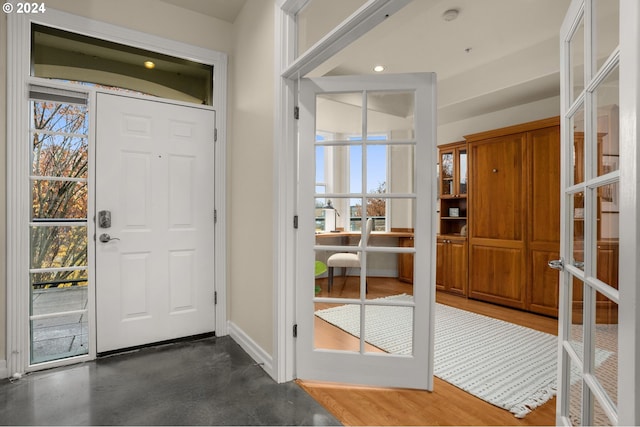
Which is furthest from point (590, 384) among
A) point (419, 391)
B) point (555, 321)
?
point (555, 321)

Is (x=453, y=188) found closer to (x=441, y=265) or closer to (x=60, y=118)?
(x=441, y=265)

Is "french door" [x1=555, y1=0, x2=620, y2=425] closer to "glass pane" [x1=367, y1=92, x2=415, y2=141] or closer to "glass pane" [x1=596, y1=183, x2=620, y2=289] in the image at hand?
"glass pane" [x1=596, y1=183, x2=620, y2=289]

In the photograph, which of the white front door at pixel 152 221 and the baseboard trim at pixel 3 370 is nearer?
the baseboard trim at pixel 3 370

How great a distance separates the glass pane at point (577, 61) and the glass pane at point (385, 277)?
3.80ft

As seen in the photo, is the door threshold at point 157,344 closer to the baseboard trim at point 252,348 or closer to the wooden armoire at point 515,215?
the baseboard trim at point 252,348

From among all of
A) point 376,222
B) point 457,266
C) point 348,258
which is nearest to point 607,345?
point 376,222

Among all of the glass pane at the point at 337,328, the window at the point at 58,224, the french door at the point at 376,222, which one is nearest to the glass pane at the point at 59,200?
the window at the point at 58,224

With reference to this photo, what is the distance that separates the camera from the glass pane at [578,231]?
4.05ft

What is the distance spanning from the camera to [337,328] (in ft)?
9.72

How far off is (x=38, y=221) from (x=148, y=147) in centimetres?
91

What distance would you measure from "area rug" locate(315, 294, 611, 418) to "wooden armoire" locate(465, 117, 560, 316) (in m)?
0.72

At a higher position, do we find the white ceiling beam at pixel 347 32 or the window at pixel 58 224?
the white ceiling beam at pixel 347 32

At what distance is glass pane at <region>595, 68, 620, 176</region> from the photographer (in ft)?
3.06

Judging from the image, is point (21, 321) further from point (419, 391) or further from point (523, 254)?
point (523, 254)
